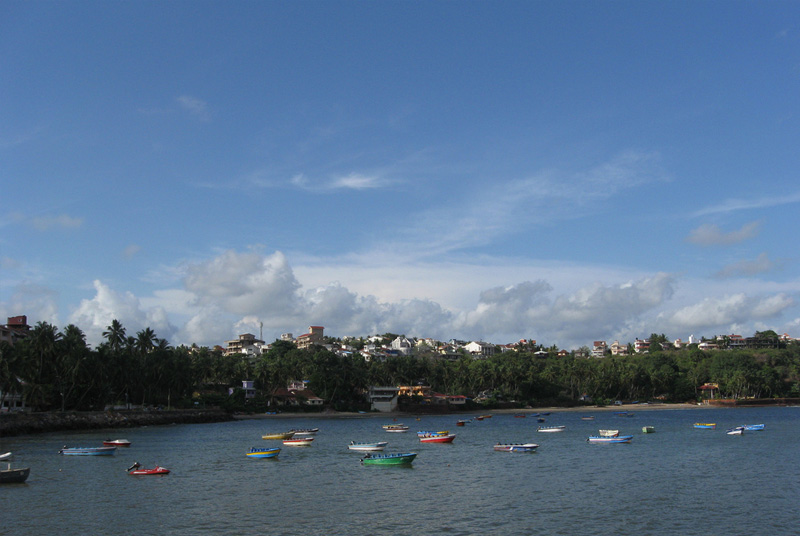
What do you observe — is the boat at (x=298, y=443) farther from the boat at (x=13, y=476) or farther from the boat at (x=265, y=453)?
the boat at (x=13, y=476)

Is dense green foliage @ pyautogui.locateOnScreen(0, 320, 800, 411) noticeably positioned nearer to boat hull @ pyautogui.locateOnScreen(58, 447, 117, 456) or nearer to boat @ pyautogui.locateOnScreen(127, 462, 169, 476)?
boat hull @ pyautogui.locateOnScreen(58, 447, 117, 456)

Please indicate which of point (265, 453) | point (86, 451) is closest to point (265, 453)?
point (265, 453)

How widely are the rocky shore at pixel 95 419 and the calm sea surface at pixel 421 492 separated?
54.8ft

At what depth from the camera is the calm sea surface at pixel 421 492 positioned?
3553cm

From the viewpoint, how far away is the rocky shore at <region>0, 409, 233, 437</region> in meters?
93.0

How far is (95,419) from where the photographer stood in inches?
4309

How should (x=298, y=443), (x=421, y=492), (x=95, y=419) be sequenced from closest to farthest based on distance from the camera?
(x=421, y=492), (x=298, y=443), (x=95, y=419)

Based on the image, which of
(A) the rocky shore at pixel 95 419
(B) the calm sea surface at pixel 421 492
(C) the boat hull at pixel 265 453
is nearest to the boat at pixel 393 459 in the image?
(B) the calm sea surface at pixel 421 492

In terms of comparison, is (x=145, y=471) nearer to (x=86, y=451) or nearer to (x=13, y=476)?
→ (x=13, y=476)

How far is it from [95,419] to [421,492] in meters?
82.5

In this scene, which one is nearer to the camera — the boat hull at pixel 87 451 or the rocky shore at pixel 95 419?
the boat hull at pixel 87 451

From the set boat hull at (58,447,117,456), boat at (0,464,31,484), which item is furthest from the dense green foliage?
boat at (0,464,31,484)

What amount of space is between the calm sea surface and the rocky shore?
16694mm

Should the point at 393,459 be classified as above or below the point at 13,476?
below
